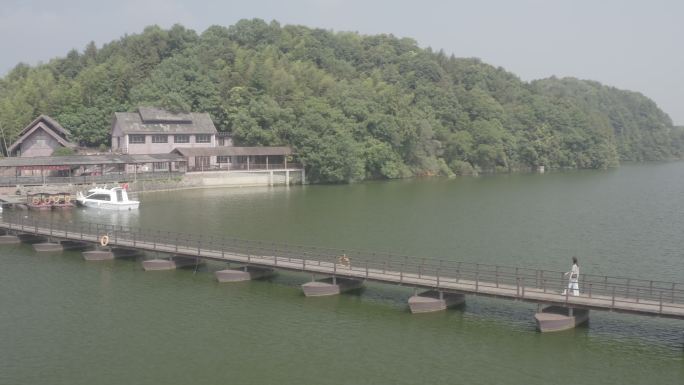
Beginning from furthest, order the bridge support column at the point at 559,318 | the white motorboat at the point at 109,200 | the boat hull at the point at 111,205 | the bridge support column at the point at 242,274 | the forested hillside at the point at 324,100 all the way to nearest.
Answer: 1. the forested hillside at the point at 324,100
2. the white motorboat at the point at 109,200
3. the boat hull at the point at 111,205
4. the bridge support column at the point at 242,274
5. the bridge support column at the point at 559,318

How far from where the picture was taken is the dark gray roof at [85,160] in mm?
79694

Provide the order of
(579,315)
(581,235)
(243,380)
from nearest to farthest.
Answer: (243,380)
(579,315)
(581,235)

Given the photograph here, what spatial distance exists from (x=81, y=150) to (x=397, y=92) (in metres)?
70.0

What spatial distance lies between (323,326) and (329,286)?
450 centimetres

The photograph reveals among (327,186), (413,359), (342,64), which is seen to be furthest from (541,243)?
(342,64)

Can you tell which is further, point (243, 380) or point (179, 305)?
point (179, 305)

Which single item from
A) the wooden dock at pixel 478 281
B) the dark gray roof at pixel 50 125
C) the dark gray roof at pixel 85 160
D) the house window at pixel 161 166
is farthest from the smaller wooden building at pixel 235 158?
the wooden dock at pixel 478 281

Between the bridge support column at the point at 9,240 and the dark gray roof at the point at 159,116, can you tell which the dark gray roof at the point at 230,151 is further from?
the bridge support column at the point at 9,240

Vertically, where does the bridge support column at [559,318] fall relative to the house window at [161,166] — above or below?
below

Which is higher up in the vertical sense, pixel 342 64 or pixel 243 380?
pixel 342 64

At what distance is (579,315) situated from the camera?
1148 inches

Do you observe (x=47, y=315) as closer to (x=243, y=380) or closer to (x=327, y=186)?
(x=243, y=380)

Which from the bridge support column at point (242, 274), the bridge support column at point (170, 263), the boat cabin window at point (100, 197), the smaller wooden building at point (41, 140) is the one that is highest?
the smaller wooden building at point (41, 140)

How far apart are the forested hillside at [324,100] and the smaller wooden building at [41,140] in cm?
494
